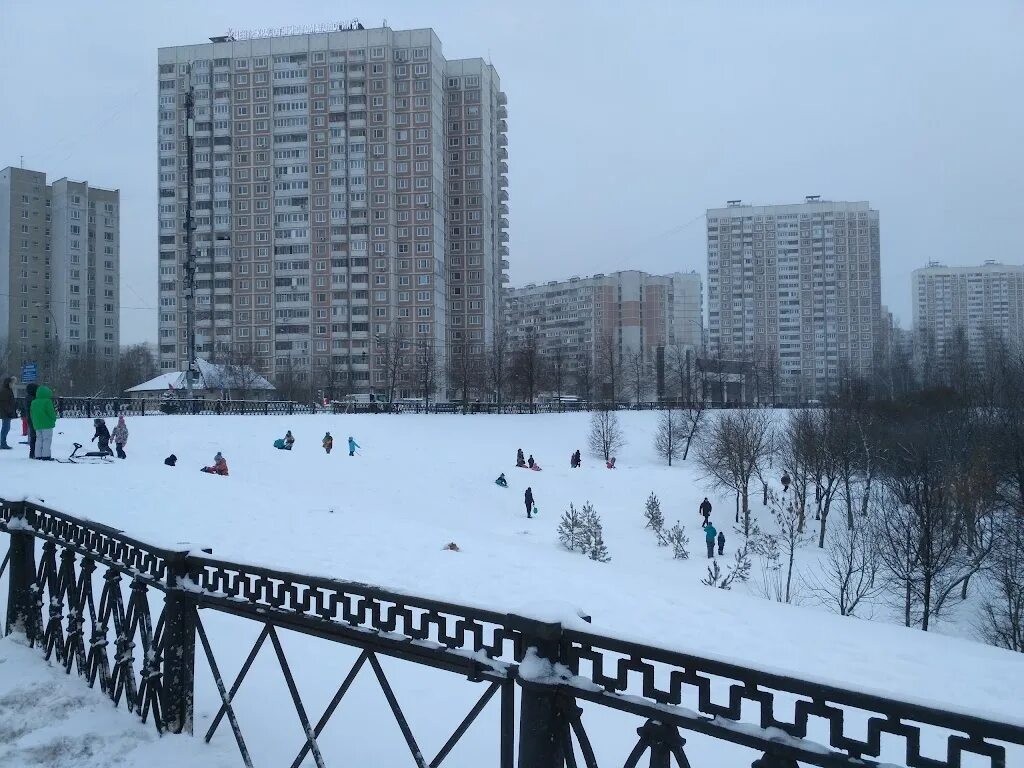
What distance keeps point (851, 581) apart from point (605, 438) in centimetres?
2383

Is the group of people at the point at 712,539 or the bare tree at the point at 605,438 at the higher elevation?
the bare tree at the point at 605,438

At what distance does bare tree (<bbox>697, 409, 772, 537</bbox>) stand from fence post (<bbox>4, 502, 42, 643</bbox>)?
30978mm

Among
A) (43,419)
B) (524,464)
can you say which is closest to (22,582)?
(43,419)

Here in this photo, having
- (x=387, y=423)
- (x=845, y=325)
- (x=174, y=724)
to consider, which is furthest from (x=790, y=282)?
(x=174, y=724)

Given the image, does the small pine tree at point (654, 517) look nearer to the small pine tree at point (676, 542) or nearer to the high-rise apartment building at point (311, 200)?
the small pine tree at point (676, 542)

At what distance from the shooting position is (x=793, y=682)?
231 centimetres

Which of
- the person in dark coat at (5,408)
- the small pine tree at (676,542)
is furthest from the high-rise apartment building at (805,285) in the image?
the person in dark coat at (5,408)

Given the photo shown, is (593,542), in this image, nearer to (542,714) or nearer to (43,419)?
(43,419)

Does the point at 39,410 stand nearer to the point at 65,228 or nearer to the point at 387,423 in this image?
the point at 387,423

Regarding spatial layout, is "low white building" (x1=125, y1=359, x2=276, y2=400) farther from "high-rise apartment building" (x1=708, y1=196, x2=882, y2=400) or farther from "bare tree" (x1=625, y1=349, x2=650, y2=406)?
"high-rise apartment building" (x1=708, y1=196, x2=882, y2=400)

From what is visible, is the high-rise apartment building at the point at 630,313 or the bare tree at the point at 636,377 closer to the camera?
the bare tree at the point at 636,377

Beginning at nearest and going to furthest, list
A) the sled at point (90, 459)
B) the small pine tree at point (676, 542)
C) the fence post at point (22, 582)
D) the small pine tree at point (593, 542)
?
the fence post at point (22, 582) → the sled at point (90, 459) → the small pine tree at point (593, 542) → the small pine tree at point (676, 542)

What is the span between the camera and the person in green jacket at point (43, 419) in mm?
17812

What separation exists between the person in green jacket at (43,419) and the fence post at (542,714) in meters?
18.0
